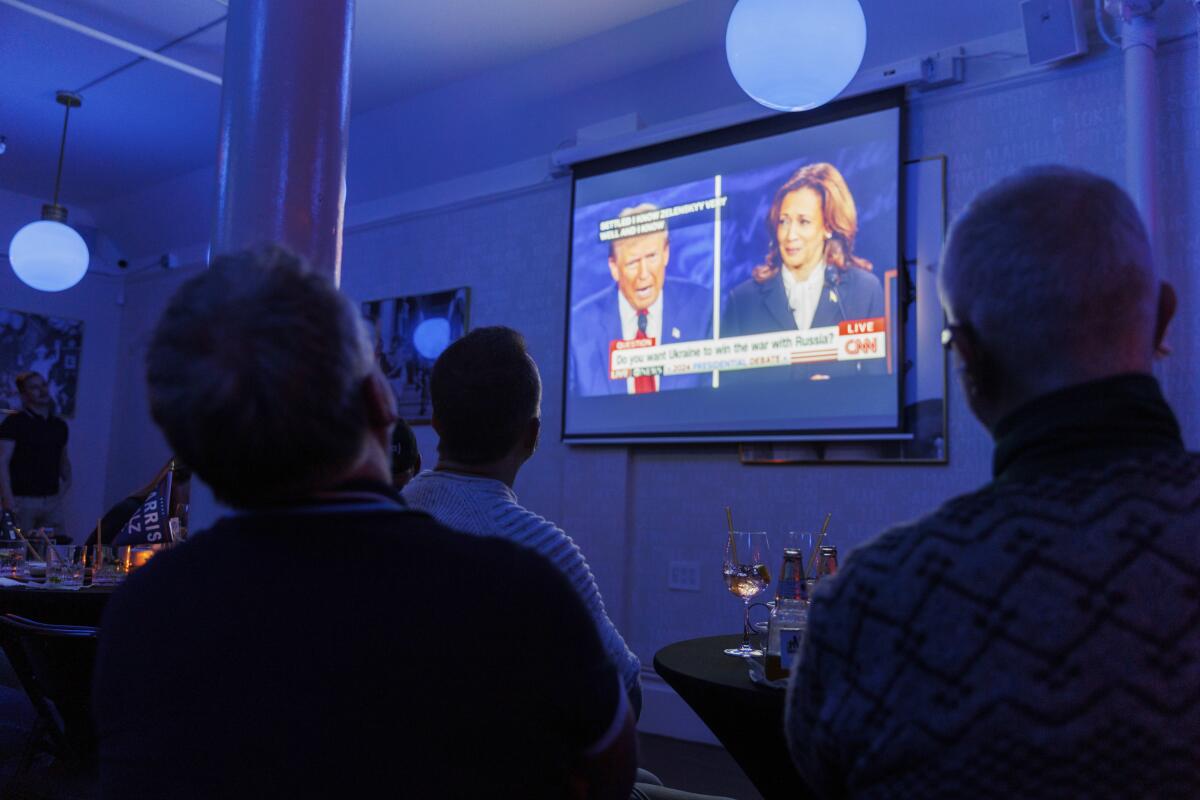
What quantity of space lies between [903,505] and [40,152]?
233 inches

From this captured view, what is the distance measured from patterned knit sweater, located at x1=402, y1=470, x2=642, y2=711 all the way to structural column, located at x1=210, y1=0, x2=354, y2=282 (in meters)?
0.66

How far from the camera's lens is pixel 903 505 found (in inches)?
141

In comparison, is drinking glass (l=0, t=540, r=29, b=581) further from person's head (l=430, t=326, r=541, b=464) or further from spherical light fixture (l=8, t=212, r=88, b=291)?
person's head (l=430, t=326, r=541, b=464)

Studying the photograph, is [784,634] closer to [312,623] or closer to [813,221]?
[312,623]

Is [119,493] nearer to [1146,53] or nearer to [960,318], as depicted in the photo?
[1146,53]

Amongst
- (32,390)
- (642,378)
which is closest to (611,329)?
(642,378)

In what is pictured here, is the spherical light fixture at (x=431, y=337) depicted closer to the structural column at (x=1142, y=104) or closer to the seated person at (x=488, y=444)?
the structural column at (x=1142, y=104)

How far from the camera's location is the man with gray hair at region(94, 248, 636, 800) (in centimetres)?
81

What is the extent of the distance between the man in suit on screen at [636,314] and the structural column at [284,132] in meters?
2.30

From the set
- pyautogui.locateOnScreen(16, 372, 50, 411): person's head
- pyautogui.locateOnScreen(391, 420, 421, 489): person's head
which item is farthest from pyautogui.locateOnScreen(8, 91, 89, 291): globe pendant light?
pyautogui.locateOnScreen(391, 420, 421, 489): person's head

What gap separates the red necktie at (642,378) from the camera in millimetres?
4301

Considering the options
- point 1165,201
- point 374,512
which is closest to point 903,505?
point 1165,201

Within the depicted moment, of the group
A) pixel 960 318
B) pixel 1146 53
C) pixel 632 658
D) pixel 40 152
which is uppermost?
pixel 40 152

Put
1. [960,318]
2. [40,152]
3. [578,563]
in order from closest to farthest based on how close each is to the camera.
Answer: [960,318] < [578,563] < [40,152]
